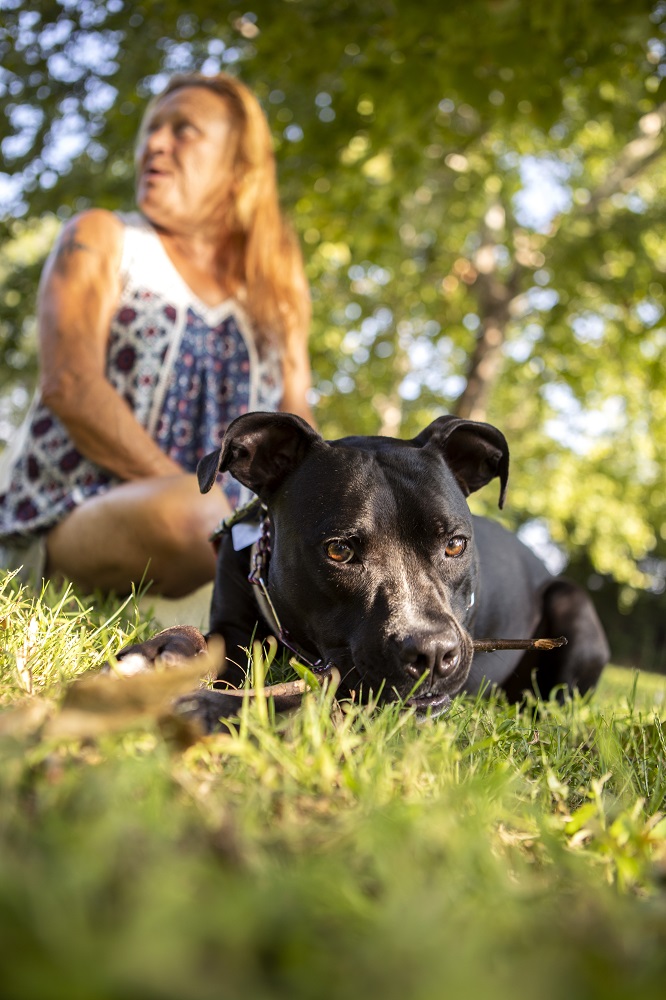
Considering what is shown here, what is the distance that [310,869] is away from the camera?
3.73 feet

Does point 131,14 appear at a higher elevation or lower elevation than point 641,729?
higher

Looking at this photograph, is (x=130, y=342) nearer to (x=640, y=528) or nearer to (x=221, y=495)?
(x=221, y=495)

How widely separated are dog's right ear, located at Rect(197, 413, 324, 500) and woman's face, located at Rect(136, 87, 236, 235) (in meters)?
2.51

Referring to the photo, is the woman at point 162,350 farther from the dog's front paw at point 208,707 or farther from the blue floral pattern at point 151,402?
the dog's front paw at point 208,707

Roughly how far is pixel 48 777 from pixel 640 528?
20.3m

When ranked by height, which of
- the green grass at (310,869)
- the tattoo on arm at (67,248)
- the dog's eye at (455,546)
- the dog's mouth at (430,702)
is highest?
the tattoo on arm at (67,248)

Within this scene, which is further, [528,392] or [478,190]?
[528,392]

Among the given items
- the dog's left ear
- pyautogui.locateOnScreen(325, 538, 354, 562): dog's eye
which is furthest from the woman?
pyautogui.locateOnScreen(325, 538, 354, 562): dog's eye

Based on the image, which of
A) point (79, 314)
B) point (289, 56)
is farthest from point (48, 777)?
point (289, 56)

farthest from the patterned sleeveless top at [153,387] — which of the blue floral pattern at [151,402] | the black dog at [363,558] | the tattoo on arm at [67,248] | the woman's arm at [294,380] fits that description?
the black dog at [363,558]

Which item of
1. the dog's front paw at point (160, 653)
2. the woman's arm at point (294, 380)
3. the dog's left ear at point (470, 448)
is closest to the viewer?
the dog's front paw at point (160, 653)

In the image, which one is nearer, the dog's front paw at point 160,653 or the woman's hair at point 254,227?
the dog's front paw at point 160,653

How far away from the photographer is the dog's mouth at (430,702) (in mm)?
2408

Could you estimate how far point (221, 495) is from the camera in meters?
4.37
